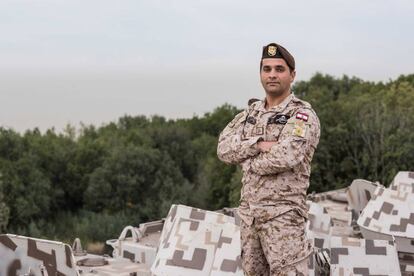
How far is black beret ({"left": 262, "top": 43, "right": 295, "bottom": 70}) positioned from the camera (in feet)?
12.4

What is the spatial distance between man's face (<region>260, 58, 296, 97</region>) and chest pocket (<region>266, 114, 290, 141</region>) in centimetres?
14

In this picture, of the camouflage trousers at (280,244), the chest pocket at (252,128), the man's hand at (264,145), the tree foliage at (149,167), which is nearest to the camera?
the camouflage trousers at (280,244)

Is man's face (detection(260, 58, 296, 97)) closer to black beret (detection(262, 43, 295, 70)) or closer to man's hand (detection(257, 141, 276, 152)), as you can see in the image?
black beret (detection(262, 43, 295, 70))

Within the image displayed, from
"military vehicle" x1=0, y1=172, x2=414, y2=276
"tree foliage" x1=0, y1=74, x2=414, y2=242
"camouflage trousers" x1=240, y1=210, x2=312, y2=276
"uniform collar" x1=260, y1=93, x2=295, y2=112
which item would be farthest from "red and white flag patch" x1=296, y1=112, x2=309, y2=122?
"tree foliage" x1=0, y1=74, x2=414, y2=242

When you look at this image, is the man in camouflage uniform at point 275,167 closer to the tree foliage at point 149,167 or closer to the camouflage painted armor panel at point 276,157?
the camouflage painted armor panel at point 276,157

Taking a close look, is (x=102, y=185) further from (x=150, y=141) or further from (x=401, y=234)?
(x=401, y=234)

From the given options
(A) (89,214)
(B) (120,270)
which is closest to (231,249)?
(B) (120,270)

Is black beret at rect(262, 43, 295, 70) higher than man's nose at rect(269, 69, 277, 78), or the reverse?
black beret at rect(262, 43, 295, 70)

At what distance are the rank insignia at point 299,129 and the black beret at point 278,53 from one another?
350 millimetres

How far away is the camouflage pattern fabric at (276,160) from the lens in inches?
142

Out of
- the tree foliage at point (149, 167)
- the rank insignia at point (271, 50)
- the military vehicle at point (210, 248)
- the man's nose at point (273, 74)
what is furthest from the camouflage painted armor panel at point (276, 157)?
the tree foliage at point (149, 167)

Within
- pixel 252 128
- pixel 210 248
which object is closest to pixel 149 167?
pixel 210 248

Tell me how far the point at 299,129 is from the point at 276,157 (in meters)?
0.20

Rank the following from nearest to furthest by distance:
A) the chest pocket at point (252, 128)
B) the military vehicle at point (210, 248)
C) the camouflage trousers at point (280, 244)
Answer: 1. the camouflage trousers at point (280, 244)
2. the chest pocket at point (252, 128)
3. the military vehicle at point (210, 248)
